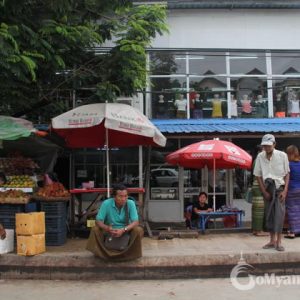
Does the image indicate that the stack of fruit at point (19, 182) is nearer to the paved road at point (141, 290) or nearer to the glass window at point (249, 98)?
the paved road at point (141, 290)

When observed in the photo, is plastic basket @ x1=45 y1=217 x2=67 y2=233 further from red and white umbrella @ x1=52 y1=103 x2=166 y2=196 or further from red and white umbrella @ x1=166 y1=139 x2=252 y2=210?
red and white umbrella @ x1=166 y1=139 x2=252 y2=210

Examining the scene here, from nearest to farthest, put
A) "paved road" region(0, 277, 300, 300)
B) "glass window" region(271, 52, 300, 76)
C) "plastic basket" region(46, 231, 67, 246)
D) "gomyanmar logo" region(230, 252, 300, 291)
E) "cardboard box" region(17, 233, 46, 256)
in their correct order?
"paved road" region(0, 277, 300, 300) < "gomyanmar logo" region(230, 252, 300, 291) < "cardboard box" region(17, 233, 46, 256) < "plastic basket" region(46, 231, 67, 246) < "glass window" region(271, 52, 300, 76)

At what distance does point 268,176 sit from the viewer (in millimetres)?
8328

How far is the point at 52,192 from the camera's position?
9.22m

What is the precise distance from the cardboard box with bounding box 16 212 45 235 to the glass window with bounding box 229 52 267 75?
8.91 meters

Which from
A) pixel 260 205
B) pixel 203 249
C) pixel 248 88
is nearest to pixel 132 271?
pixel 203 249

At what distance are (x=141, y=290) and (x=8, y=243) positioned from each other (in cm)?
265

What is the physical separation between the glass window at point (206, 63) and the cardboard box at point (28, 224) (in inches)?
327

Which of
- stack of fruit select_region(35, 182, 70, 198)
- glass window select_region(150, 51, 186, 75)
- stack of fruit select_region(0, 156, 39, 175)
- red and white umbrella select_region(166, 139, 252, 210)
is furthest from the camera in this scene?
glass window select_region(150, 51, 186, 75)

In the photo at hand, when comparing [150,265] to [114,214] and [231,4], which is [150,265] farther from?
[231,4]

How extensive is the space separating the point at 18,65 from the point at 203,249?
4.60m

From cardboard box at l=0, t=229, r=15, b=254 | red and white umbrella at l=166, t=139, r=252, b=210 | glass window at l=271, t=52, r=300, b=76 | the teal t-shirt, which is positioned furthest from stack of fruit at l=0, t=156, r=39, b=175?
glass window at l=271, t=52, r=300, b=76

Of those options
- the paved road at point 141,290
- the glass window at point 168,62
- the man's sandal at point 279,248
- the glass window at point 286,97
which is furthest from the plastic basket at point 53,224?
the glass window at point 286,97

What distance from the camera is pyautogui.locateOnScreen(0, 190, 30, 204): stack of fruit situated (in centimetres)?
891
